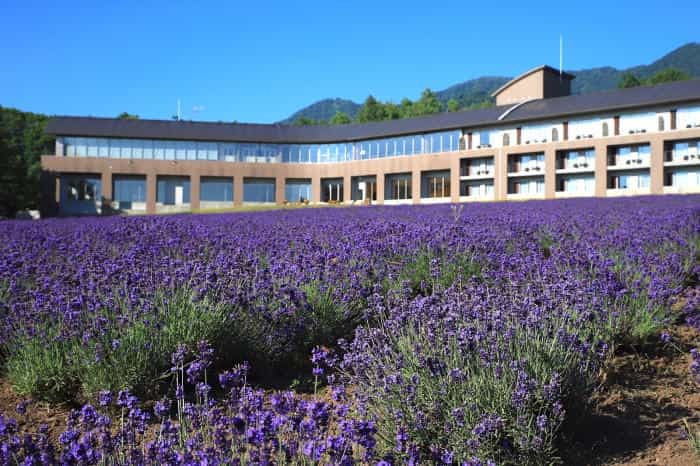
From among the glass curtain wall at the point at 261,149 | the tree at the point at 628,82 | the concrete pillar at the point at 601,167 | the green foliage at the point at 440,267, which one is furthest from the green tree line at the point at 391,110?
the green foliage at the point at 440,267

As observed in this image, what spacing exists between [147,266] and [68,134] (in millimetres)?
51433

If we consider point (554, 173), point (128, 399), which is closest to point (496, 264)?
point (128, 399)

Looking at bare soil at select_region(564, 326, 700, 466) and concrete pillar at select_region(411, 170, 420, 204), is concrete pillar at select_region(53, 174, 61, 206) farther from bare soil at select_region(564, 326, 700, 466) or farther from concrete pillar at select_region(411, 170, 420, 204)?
bare soil at select_region(564, 326, 700, 466)

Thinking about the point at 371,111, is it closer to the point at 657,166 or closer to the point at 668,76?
the point at 668,76

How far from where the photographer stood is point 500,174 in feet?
154

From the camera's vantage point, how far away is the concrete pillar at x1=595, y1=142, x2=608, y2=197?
4244cm

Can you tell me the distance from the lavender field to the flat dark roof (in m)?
40.7

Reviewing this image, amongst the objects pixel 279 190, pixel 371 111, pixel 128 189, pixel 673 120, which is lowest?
pixel 128 189

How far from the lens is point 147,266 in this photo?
5816mm

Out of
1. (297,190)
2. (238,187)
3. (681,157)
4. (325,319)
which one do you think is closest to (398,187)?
(297,190)

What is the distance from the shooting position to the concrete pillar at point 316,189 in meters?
55.0

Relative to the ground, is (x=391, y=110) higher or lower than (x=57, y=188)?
higher

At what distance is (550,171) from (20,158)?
40.5m

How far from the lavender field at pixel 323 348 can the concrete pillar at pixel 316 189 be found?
157 ft
